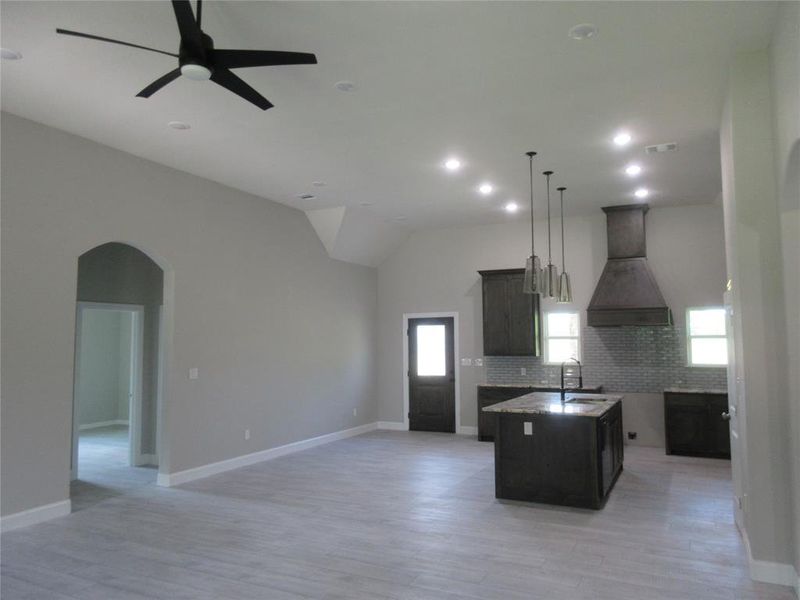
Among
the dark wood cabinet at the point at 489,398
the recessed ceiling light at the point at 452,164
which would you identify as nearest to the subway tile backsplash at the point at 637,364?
the dark wood cabinet at the point at 489,398

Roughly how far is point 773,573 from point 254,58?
4.47 metres

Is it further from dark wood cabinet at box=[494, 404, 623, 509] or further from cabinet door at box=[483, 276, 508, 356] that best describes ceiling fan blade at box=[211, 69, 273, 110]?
cabinet door at box=[483, 276, 508, 356]

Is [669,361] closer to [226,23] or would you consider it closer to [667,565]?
[667,565]

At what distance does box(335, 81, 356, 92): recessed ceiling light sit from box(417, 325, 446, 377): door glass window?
6028 mm

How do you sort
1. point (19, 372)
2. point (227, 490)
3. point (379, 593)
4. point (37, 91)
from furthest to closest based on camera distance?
point (227, 490), point (19, 372), point (37, 91), point (379, 593)

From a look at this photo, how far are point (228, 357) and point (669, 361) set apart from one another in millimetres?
6241

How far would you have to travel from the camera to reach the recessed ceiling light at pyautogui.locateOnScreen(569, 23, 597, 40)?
345 cm

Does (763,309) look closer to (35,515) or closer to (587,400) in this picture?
(587,400)

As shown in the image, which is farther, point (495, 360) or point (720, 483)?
point (495, 360)

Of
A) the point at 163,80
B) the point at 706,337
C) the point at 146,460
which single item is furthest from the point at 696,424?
the point at 163,80

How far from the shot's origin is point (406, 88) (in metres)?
4.32

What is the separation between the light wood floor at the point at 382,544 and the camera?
3535 millimetres

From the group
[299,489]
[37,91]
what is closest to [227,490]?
[299,489]

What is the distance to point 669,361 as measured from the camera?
8203mm
